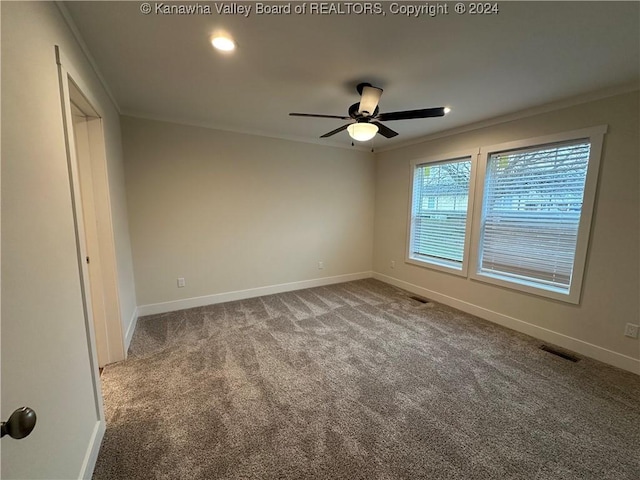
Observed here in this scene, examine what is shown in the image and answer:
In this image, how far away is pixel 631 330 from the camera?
2275mm

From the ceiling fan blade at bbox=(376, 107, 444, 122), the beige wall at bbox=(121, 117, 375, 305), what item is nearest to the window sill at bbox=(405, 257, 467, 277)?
the beige wall at bbox=(121, 117, 375, 305)

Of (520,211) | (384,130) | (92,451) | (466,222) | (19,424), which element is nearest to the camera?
(19,424)

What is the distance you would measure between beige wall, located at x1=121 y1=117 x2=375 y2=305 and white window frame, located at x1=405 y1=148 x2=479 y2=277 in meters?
0.88

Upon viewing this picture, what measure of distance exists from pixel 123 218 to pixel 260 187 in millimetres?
1666

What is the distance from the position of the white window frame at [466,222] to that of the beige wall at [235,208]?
34.6 inches

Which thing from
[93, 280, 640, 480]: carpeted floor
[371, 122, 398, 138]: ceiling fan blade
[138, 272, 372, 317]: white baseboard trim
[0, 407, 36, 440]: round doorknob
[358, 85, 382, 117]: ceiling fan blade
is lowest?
[93, 280, 640, 480]: carpeted floor

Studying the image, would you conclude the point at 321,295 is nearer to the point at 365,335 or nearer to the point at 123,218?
the point at 365,335

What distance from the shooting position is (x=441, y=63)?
6.35 ft

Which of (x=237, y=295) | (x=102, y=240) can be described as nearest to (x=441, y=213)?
(x=237, y=295)

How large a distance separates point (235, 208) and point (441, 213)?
2.93 m

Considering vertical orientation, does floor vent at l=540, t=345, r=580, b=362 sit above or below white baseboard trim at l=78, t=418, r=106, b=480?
below

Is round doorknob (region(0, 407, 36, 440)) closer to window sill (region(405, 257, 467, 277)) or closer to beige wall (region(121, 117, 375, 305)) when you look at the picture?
beige wall (region(121, 117, 375, 305))

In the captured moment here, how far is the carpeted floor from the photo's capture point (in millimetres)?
1443

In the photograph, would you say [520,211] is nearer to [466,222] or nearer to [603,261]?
[466,222]
